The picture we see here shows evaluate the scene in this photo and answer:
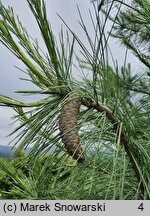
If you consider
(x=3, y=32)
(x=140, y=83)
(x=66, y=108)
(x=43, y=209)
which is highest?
(x=140, y=83)

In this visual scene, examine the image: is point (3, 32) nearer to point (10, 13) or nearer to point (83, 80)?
point (10, 13)

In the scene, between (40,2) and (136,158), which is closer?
(40,2)

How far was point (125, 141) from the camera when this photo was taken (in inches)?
26.5

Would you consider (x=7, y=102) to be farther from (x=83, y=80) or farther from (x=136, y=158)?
(x=136, y=158)

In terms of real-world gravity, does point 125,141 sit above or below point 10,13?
below

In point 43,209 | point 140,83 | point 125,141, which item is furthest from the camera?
point 140,83

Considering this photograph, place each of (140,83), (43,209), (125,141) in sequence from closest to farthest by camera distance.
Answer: (43,209) < (125,141) < (140,83)

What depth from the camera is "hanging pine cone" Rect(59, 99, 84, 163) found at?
0.57m

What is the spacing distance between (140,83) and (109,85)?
1.63 metres

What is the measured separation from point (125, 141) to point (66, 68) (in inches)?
6.5

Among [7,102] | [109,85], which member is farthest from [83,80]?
[7,102]

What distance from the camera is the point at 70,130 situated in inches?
22.4

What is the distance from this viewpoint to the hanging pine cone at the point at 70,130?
1.86ft

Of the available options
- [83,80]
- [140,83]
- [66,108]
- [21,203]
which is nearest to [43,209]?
[21,203]
